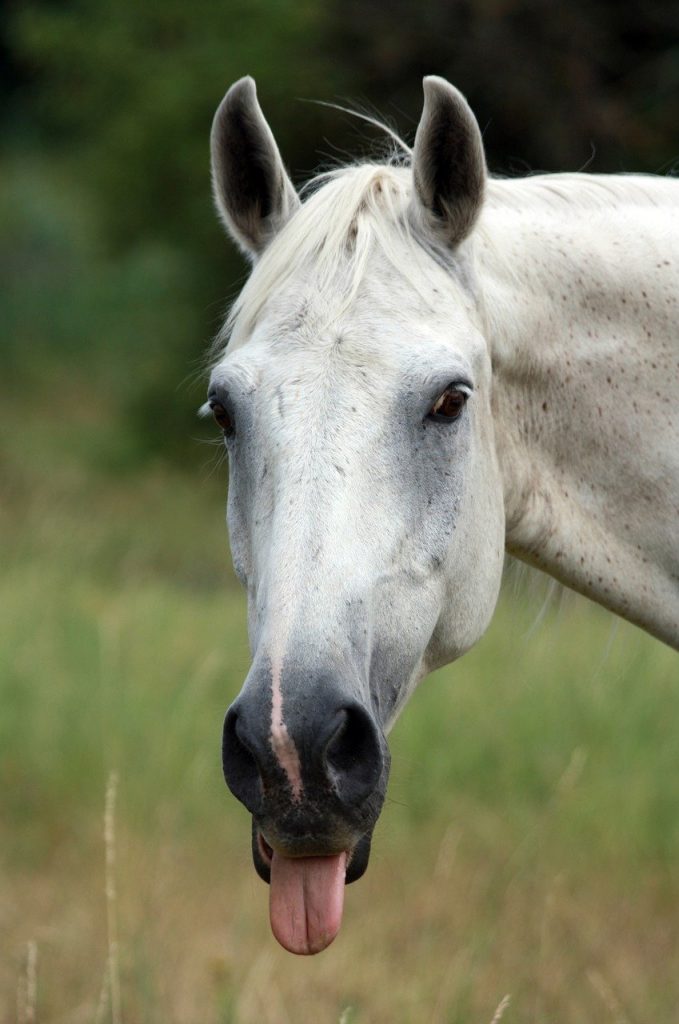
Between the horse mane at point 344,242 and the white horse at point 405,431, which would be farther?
the horse mane at point 344,242

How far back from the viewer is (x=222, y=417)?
2551mm

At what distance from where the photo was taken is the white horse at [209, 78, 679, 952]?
7.06ft

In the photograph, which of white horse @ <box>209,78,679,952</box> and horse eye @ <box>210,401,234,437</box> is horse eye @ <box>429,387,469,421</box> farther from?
horse eye @ <box>210,401,234,437</box>

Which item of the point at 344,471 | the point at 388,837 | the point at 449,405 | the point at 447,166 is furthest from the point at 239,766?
the point at 388,837

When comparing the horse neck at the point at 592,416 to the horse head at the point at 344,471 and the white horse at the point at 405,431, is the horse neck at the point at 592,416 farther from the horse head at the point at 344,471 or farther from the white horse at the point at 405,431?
the horse head at the point at 344,471

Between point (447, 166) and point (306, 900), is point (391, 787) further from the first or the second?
point (447, 166)

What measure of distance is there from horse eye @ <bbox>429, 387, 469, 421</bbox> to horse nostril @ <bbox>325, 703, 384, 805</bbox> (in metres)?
0.63

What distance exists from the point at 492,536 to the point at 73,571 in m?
6.20

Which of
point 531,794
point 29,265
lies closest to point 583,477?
point 531,794

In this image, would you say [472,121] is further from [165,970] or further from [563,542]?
[165,970]

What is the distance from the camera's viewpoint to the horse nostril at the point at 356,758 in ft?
6.96

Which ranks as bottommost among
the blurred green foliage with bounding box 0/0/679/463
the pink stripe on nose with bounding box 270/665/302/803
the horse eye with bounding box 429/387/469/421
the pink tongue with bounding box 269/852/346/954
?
the blurred green foliage with bounding box 0/0/679/463

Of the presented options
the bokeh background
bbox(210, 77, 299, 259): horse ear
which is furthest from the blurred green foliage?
bbox(210, 77, 299, 259): horse ear

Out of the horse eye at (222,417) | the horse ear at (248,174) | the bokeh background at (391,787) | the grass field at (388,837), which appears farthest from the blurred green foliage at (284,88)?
the horse eye at (222,417)
